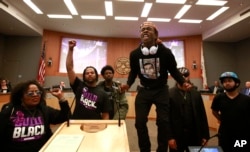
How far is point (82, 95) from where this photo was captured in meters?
1.91

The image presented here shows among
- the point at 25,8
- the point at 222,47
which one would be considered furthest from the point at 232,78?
the point at 222,47

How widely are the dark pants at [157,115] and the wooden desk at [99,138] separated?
585mm

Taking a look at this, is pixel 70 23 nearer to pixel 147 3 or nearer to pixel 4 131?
pixel 147 3

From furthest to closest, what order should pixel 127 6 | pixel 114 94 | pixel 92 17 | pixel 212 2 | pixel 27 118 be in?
pixel 92 17 → pixel 127 6 → pixel 212 2 → pixel 114 94 → pixel 27 118

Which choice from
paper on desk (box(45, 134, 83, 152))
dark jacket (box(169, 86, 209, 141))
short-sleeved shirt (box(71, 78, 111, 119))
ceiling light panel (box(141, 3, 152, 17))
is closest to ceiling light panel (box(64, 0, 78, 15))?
ceiling light panel (box(141, 3, 152, 17))

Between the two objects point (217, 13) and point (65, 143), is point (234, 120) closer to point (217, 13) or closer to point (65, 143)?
point (65, 143)

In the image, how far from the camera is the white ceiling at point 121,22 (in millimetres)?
5664

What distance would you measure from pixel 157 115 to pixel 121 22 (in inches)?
233

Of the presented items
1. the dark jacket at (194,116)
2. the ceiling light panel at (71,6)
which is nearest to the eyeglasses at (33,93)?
the dark jacket at (194,116)

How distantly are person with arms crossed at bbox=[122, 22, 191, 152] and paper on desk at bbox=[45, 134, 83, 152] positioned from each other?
2.69 ft

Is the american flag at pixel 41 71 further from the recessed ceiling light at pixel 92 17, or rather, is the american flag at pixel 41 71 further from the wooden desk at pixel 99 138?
the wooden desk at pixel 99 138

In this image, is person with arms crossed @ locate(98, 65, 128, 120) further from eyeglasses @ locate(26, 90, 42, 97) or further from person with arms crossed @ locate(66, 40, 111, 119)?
eyeglasses @ locate(26, 90, 42, 97)

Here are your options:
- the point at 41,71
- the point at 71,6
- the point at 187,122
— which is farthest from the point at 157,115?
the point at 41,71

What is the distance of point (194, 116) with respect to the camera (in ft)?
6.45
